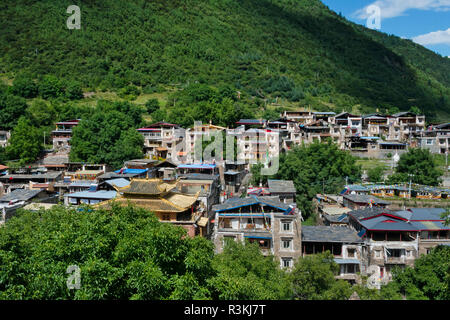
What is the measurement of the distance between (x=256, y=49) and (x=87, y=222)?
112 m

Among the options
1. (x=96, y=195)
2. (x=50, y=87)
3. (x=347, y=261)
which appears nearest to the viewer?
(x=347, y=261)

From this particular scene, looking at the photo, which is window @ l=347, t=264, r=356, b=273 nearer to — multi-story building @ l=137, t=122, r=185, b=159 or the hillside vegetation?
multi-story building @ l=137, t=122, r=185, b=159

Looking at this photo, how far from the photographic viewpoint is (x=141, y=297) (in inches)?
384

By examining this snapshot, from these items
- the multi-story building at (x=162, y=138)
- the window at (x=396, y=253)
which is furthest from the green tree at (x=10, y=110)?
the window at (x=396, y=253)

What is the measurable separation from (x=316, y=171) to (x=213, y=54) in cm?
7570

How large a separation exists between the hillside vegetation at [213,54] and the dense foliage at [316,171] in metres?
40.0

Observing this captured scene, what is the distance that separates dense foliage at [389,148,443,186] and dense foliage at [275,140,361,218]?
490 cm

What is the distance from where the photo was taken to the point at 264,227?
888 inches

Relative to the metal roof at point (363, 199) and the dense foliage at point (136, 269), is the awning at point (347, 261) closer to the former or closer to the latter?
the dense foliage at point (136, 269)

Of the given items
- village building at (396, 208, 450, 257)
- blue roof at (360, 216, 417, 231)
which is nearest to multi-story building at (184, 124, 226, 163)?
blue roof at (360, 216, 417, 231)

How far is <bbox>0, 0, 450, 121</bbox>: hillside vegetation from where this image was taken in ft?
292

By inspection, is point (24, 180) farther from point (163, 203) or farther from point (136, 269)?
point (136, 269)

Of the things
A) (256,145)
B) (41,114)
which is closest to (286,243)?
(256,145)

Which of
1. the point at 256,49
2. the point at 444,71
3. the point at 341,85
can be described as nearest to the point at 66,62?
the point at 256,49
